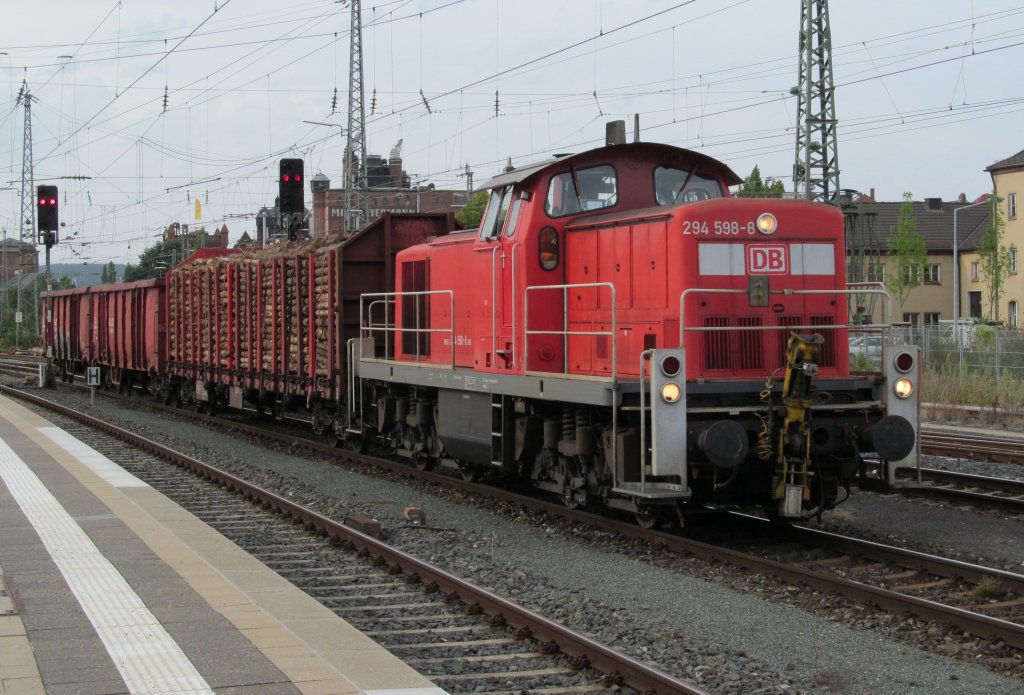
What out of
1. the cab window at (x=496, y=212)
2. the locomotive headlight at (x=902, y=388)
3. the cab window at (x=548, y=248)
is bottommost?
the locomotive headlight at (x=902, y=388)

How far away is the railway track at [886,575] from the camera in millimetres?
7053

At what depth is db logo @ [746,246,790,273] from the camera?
9719 millimetres

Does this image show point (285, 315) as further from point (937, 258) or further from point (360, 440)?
point (937, 258)

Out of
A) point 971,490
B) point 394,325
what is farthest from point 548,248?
point 971,490

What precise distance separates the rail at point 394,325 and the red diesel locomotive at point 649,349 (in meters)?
0.07

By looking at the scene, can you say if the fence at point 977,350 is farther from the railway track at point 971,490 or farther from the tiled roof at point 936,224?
the tiled roof at point 936,224

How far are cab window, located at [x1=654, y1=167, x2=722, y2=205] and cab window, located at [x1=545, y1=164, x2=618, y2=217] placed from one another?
443mm

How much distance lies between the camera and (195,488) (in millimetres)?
13461

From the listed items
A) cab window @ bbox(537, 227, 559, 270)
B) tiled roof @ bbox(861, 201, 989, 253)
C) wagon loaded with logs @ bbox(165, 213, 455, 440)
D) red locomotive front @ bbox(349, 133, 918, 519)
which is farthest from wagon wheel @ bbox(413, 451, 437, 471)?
tiled roof @ bbox(861, 201, 989, 253)

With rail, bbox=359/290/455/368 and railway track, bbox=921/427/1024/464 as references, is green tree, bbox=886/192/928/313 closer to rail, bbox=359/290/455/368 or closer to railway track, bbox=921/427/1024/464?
railway track, bbox=921/427/1024/464

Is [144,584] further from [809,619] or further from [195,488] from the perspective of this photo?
[195,488]

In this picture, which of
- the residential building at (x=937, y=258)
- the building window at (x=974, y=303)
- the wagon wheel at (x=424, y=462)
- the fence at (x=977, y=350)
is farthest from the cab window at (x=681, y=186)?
the building window at (x=974, y=303)

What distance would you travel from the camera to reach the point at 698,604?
7.73 metres

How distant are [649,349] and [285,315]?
10.2 meters
